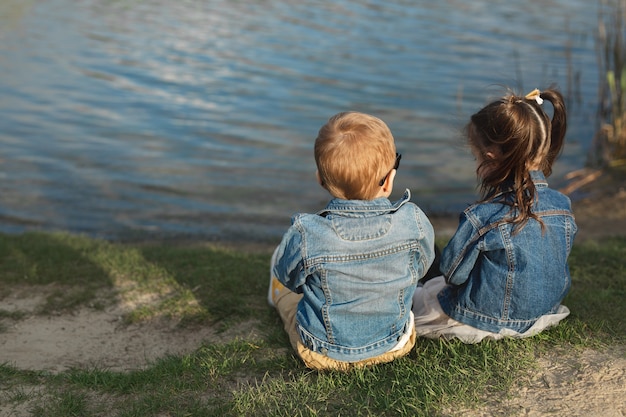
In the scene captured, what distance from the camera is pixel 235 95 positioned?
10938mm

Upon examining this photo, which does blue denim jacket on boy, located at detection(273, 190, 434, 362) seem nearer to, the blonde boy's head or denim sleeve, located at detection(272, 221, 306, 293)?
denim sleeve, located at detection(272, 221, 306, 293)

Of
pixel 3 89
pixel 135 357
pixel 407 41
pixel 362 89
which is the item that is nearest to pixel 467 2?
pixel 407 41

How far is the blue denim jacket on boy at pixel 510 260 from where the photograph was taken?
131 inches

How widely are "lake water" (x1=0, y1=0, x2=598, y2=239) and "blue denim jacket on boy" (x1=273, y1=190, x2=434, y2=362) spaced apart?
3893 mm

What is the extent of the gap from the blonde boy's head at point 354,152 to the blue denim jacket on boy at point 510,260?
0.55 m

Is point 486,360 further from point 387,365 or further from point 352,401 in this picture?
point 352,401

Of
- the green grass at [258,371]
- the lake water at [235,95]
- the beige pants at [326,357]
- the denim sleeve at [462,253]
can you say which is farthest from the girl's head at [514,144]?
the lake water at [235,95]

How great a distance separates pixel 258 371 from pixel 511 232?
1.35m

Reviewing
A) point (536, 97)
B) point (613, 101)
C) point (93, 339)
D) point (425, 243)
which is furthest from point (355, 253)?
point (613, 101)

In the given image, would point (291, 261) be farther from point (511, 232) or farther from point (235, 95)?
point (235, 95)

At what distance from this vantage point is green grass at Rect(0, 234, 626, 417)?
3098 mm

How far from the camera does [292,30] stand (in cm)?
1418

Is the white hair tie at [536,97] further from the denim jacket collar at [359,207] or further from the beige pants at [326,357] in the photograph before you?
the beige pants at [326,357]

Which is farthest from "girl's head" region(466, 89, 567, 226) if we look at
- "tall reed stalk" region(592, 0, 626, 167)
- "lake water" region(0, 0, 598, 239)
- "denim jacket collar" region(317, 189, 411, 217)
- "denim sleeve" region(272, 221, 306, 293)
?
"tall reed stalk" region(592, 0, 626, 167)
